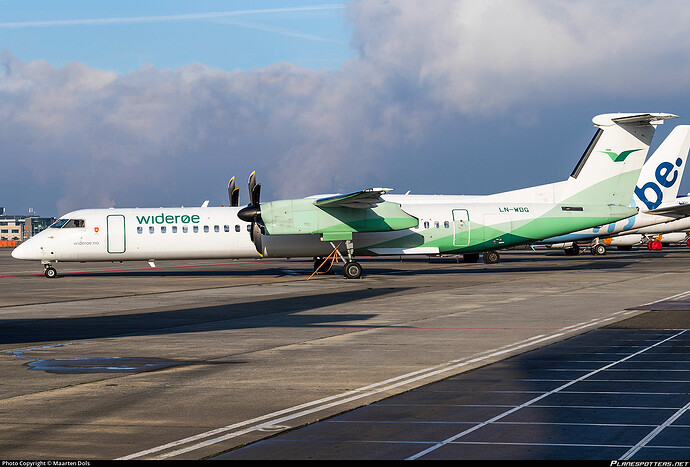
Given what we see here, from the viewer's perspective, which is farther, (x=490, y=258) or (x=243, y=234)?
(x=490, y=258)

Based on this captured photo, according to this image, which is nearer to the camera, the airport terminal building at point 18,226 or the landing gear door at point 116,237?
the landing gear door at point 116,237

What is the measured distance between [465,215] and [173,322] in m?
22.2

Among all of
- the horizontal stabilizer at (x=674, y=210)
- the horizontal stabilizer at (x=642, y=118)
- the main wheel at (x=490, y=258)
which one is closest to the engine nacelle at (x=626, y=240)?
the horizontal stabilizer at (x=674, y=210)

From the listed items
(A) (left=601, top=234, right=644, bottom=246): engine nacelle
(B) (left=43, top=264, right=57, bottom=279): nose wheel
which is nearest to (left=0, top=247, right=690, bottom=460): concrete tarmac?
(B) (left=43, top=264, right=57, bottom=279): nose wheel

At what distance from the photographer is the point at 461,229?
3881 centimetres

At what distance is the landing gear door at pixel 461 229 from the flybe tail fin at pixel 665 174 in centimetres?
2056

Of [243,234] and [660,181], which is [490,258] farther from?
[243,234]

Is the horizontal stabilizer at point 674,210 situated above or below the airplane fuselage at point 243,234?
above

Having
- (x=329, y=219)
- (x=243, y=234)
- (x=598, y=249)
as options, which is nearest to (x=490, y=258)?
(x=329, y=219)

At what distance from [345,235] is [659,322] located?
20.4 m

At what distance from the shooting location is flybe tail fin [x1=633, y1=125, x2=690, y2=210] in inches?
2115

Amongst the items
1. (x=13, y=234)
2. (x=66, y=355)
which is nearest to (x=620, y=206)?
(x=66, y=355)

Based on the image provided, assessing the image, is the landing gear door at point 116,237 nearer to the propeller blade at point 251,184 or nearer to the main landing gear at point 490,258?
the propeller blade at point 251,184

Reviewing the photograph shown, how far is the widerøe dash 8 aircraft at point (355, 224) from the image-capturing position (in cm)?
3725
